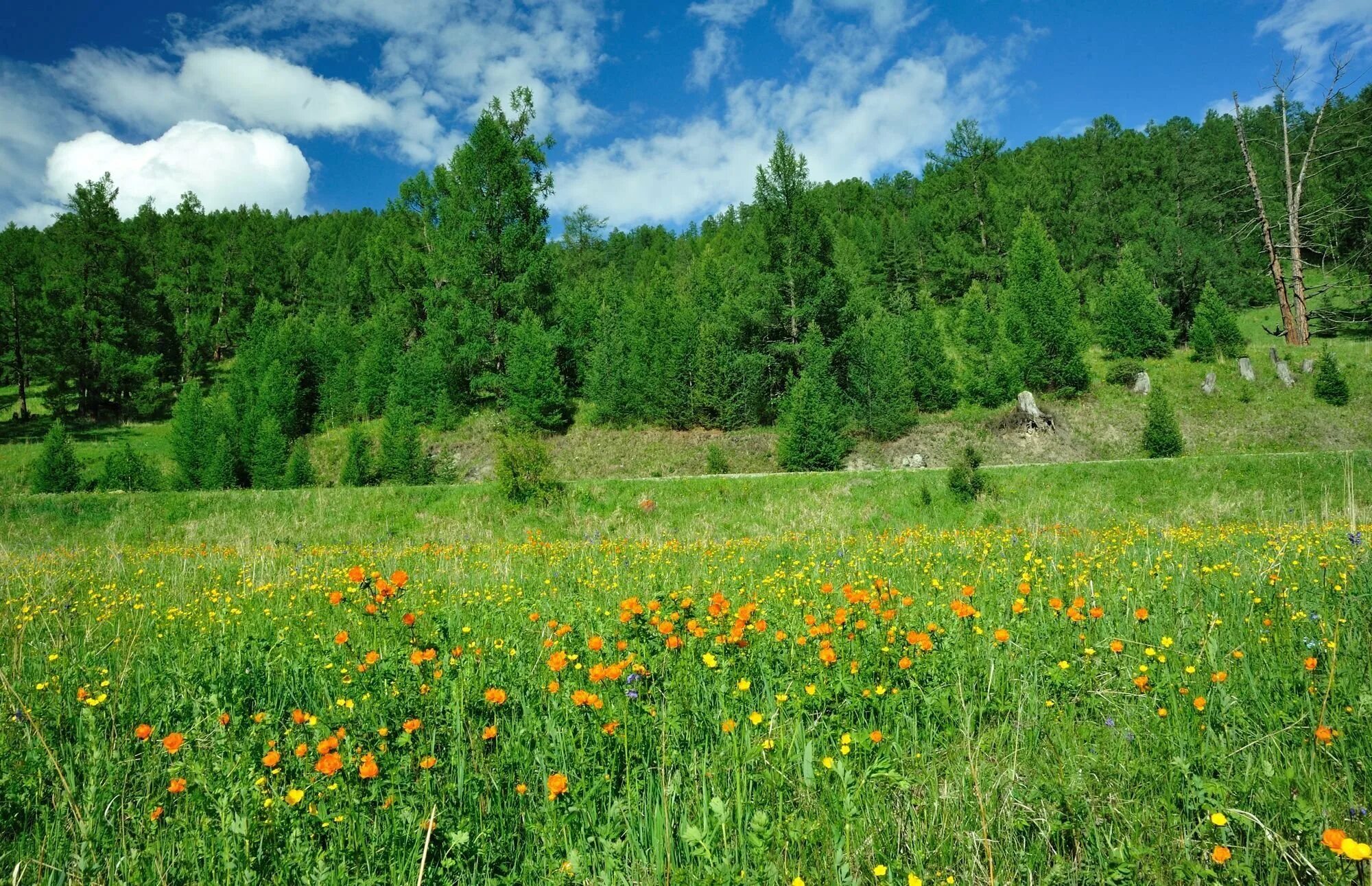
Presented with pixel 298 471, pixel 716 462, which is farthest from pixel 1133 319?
pixel 298 471

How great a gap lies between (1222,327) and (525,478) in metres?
33.3

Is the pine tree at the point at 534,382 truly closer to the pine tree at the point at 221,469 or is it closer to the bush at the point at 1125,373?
the pine tree at the point at 221,469

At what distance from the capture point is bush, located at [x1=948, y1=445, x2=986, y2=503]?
17.7m

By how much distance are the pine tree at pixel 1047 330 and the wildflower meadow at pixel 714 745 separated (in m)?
30.6

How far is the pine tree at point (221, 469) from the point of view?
2859cm

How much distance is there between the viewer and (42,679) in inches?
137

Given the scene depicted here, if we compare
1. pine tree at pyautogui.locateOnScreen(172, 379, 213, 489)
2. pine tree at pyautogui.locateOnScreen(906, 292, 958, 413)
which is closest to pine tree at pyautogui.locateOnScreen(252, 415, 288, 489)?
pine tree at pyautogui.locateOnScreen(172, 379, 213, 489)

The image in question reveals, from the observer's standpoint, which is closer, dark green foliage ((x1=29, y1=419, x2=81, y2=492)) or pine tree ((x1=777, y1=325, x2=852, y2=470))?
dark green foliage ((x1=29, y1=419, x2=81, y2=492))

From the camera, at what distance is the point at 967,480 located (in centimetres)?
1770

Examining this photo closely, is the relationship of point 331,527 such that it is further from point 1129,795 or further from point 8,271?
point 8,271

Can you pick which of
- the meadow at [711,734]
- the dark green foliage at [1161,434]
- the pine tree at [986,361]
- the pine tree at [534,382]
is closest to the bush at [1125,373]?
the pine tree at [986,361]

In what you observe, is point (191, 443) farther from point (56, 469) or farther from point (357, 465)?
point (357, 465)

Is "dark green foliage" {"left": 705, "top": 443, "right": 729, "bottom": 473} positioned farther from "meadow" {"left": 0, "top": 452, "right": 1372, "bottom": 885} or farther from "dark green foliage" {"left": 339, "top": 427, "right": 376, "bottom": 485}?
"meadow" {"left": 0, "top": 452, "right": 1372, "bottom": 885}

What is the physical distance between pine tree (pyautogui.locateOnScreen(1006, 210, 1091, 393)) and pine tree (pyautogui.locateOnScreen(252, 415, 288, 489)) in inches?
1467
